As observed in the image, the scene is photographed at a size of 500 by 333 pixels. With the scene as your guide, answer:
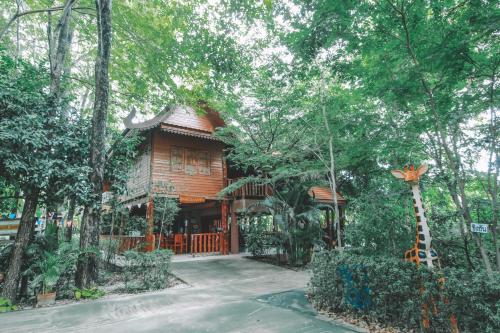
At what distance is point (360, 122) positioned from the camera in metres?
8.06

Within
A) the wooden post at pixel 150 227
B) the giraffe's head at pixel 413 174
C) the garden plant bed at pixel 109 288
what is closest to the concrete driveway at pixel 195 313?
the garden plant bed at pixel 109 288

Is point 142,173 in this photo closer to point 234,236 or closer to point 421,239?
point 234,236

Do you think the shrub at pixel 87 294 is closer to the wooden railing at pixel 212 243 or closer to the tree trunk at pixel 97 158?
the tree trunk at pixel 97 158

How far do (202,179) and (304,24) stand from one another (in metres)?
10.6

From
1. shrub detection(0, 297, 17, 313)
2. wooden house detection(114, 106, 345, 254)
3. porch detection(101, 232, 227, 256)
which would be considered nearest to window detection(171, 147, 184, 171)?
wooden house detection(114, 106, 345, 254)

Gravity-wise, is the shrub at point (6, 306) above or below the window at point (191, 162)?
below

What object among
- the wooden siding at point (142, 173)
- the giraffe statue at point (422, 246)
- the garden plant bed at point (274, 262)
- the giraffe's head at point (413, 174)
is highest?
the wooden siding at point (142, 173)

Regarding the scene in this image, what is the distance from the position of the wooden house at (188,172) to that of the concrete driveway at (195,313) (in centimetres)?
636

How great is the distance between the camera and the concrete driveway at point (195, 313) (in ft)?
15.9

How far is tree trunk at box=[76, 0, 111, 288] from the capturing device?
767cm

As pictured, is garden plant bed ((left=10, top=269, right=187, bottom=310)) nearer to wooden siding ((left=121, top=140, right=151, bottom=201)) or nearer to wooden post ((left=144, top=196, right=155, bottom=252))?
wooden post ((left=144, top=196, right=155, bottom=252))

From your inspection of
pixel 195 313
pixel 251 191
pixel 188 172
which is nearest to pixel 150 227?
pixel 188 172

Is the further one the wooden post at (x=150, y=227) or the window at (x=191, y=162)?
the window at (x=191, y=162)

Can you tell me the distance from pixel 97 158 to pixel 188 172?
7.16 metres
